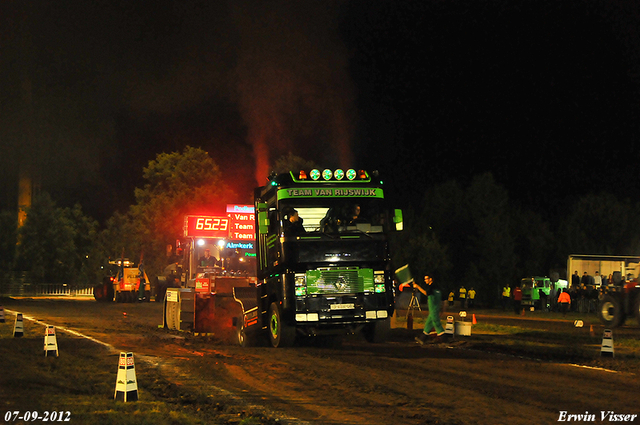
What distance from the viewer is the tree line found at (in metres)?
64.9

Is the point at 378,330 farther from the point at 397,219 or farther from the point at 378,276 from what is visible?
the point at 397,219

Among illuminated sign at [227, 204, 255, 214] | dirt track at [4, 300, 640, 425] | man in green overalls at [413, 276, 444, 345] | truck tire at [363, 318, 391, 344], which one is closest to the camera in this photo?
dirt track at [4, 300, 640, 425]

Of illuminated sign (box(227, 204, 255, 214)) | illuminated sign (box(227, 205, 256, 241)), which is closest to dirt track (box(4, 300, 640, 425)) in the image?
illuminated sign (box(227, 205, 256, 241))

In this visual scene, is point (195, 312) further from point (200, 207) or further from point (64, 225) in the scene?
point (64, 225)

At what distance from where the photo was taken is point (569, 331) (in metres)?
24.6

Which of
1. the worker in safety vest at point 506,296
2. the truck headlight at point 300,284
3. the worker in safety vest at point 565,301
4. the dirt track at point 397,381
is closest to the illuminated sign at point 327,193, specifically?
the truck headlight at point 300,284

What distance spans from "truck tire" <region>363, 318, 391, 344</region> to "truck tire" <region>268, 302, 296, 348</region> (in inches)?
70.2

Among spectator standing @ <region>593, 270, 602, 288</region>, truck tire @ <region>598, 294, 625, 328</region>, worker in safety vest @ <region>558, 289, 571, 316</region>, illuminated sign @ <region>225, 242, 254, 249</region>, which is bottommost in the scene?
truck tire @ <region>598, 294, 625, 328</region>

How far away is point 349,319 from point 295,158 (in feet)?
136

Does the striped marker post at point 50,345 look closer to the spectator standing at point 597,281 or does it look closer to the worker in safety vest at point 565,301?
the worker in safety vest at point 565,301

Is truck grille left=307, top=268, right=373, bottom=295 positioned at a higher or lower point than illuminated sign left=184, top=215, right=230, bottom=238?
lower

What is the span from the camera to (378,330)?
1731cm

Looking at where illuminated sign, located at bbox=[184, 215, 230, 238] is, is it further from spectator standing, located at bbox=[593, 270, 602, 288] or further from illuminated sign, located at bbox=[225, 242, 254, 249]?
spectator standing, located at bbox=[593, 270, 602, 288]

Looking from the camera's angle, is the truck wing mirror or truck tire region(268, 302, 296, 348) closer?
truck tire region(268, 302, 296, 348)
